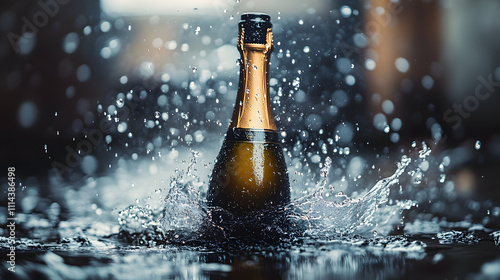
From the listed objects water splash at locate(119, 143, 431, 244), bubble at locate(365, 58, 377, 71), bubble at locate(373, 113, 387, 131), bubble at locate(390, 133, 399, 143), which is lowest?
water splash at locate(119, 143, 431, 244)

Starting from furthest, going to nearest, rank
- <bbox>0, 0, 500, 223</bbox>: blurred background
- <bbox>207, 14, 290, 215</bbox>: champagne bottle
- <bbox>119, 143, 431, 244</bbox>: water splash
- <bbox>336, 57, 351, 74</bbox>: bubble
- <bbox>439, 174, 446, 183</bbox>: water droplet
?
<bbox>336, 57, 351, 74</bbox>: bubble
<bbox>0, 0, 500, 223</bbox>: blurred background
<bbox>439, 174, 446, 183</bbox>: water droplet
<bbox>207, 14, 290, 215</bbox>: champagne bottle
<bbox>119, 143, 431, 244</bbox>: water splash

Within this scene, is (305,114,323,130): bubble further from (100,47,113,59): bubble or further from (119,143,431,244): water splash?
(100,47,113,59): bubble

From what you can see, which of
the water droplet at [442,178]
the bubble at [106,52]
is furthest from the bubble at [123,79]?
the water droplet at [442,178]

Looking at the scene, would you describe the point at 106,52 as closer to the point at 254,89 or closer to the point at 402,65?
the point at 402,65

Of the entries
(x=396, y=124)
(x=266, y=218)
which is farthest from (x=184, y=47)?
(x=266, y=218)

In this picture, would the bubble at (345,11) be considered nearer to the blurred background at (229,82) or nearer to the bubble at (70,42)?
the blurred background at (229,82)

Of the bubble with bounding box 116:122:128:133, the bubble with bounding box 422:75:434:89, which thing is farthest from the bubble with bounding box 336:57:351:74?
the bubble with bounding box 116:122:128:133

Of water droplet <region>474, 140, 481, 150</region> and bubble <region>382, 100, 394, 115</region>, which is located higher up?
bubble <region>382, 100, 394, 115</region>

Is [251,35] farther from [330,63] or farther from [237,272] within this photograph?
[330,63]
